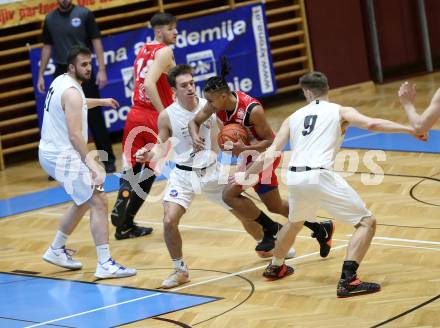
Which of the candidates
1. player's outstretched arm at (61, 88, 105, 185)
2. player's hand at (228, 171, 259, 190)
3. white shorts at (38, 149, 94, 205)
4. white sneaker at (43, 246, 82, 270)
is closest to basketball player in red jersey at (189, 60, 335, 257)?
player's hand at (228, 171, 259, 190)

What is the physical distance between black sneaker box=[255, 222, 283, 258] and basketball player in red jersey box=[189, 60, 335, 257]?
0.01 meters

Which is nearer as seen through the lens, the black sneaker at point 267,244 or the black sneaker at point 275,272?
the black sneaker at point 275,272

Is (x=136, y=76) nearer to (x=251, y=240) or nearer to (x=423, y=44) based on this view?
(x=251, y=240)

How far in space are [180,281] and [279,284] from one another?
78 centimetres

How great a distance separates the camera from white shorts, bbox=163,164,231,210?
24.7 feet

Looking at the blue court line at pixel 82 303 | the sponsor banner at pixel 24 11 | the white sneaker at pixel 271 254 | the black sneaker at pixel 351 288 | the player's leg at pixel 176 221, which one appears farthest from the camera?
the sponsor banner at pixel 24 11

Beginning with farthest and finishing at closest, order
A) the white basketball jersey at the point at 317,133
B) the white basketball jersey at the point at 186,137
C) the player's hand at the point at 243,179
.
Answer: the white basketball jersey at the point at 186,137 → the player's hand at the point at 243,179 → the white basketball jersey at the point at 317,133

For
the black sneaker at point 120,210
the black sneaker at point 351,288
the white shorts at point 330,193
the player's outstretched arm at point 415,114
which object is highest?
the player's outstretched arm at point 415,114

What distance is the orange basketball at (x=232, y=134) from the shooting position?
7430 millimetres

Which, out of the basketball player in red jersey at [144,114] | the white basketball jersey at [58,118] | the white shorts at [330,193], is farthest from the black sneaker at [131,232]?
the white shorts at [330,193]

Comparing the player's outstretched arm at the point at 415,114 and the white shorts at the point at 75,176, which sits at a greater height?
the player's outstretched arm at the point at 415,114

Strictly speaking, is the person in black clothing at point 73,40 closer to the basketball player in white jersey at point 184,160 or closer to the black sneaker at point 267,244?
the basketball player in white jersey at point 184,160

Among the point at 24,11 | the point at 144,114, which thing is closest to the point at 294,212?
the point at 144,114

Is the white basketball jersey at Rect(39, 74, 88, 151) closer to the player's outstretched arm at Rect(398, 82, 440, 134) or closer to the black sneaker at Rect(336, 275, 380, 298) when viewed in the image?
the black sneaker at Rect(336, 275, 380, 298)
